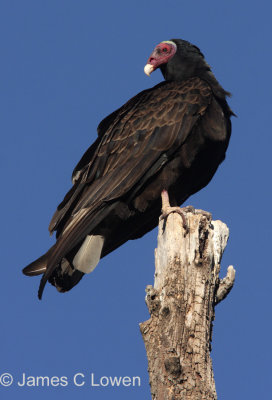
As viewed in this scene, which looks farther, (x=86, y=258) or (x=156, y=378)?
(x=86, y=258)

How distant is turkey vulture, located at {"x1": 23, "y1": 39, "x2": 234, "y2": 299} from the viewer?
5.37 metres

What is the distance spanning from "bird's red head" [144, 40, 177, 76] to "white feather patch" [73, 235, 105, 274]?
2.01m

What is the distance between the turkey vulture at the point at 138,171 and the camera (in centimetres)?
537

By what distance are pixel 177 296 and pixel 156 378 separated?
20.8 inches

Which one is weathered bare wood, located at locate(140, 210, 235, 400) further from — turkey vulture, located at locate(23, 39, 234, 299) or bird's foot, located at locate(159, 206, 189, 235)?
turkey vulture, located at locate(23, 39, 234, 299)

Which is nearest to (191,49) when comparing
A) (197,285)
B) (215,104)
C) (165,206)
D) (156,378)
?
(215,104)

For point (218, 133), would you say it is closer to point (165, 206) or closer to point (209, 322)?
point (165, 206)

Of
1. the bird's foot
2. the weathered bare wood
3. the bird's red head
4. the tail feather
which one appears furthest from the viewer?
the bird's red head

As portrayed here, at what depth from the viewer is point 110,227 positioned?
218 inches

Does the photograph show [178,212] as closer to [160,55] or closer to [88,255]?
[88,255]

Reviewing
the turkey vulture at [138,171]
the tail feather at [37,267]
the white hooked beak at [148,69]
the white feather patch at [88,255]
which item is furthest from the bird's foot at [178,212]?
the white hooked beak at [148,69]

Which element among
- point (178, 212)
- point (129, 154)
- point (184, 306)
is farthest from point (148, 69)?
point (184, 306)

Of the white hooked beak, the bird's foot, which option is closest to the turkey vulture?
the bird's foot

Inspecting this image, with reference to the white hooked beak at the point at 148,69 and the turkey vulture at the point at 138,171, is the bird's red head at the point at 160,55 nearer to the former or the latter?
the white hooked beak at the point at 148,69
